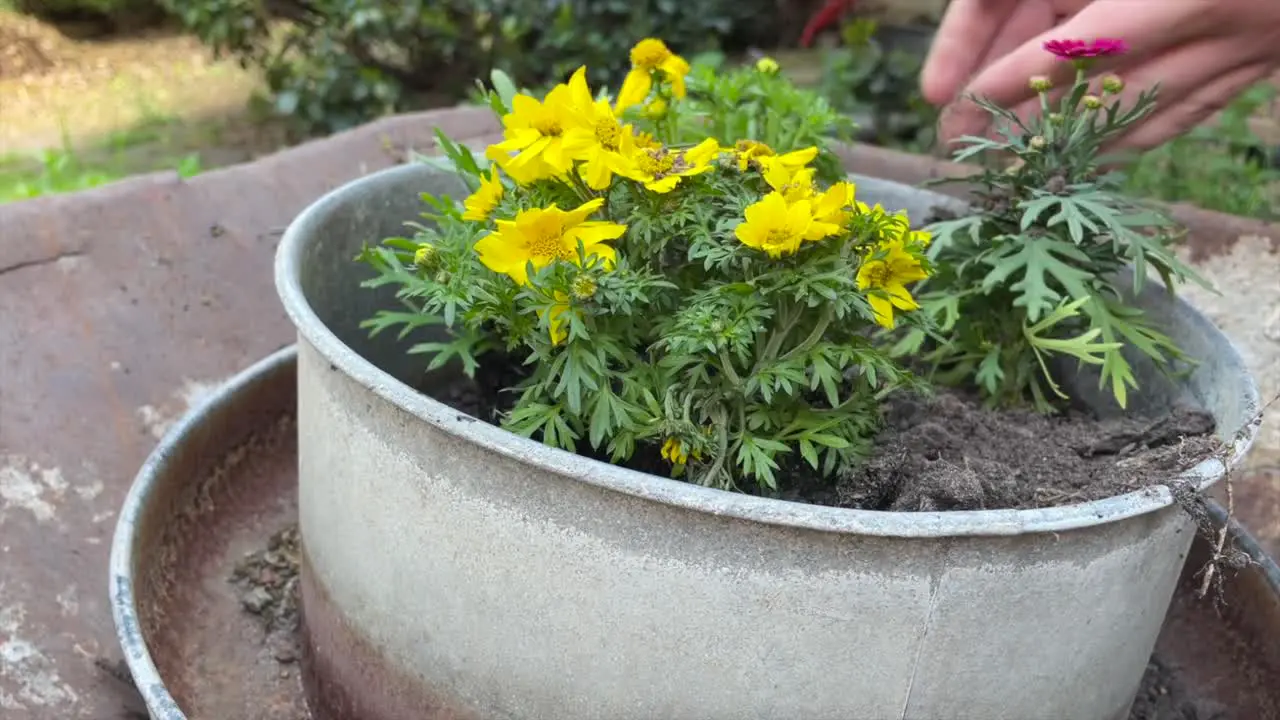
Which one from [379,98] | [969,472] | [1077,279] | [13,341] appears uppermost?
[1077,279]

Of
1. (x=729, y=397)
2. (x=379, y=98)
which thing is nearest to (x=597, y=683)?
(x=729, y=397)

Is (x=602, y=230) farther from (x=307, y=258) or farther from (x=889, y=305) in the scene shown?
(x=307, y=258)

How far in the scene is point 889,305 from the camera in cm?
121

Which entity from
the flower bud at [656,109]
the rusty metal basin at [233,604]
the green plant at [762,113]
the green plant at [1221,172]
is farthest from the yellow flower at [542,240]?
the green plant at [1221,172]

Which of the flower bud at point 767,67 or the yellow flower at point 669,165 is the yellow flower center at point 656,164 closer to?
the yellow flower at point 669,165

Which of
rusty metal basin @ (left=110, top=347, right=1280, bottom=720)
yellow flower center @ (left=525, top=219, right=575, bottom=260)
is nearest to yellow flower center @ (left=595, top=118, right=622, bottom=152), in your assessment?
yellow flower center @ (left=525, top=219, right=575, bottom=260)

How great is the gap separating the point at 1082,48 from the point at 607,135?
2.19 ft

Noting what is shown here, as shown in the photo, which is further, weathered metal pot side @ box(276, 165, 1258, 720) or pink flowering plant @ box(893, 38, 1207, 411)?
pink flowering plant @ box(893, 38, 1207, 411)

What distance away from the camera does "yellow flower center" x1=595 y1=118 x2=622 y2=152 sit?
1.21 m

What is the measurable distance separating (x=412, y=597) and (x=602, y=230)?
0.47 meters

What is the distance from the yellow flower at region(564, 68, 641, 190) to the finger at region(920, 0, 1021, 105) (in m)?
0.90

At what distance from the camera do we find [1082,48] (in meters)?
1.42

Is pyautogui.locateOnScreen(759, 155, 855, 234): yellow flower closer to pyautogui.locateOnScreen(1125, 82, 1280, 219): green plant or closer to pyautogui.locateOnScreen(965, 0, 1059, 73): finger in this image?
pyautogui.locateOnScreen(965, 0, 1059, 73): finger

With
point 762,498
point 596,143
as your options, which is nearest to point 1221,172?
point 596,143
